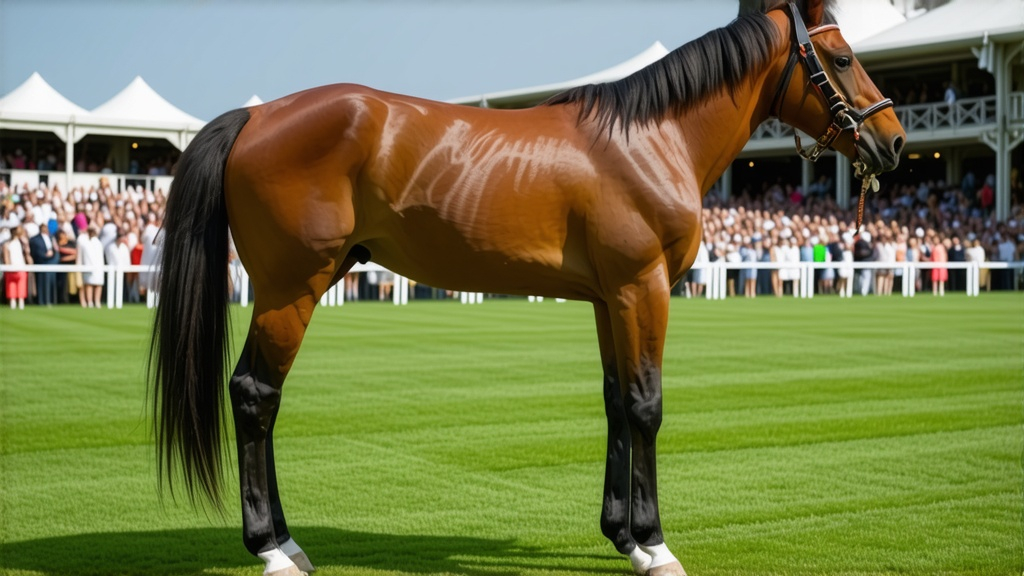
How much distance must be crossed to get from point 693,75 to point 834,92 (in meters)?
0.55

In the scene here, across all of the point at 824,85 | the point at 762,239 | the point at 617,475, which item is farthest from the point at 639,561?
the point at 762,239

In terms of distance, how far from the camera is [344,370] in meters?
9.72

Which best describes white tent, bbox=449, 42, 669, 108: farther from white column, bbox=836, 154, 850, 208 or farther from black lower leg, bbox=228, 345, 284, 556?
black lower leg, bbox=228, 345, 284, 556

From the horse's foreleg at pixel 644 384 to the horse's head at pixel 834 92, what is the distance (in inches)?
36.7

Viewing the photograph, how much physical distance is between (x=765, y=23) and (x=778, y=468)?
264 centimetres

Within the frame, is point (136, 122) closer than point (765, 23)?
No

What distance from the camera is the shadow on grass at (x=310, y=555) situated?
13.0 ft

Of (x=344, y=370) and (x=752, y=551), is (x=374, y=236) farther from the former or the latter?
(x=344, y=370)

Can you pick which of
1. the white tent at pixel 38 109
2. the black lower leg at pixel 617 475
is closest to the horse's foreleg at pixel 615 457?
the black lower leg at pixel 617 475

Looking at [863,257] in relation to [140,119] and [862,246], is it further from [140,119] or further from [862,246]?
[140,119]

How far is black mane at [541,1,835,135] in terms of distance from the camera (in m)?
4.02

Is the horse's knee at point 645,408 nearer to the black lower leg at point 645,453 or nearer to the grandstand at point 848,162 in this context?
the black lower leg at point 645,453

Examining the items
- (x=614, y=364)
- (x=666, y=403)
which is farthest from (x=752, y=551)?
(x=666, y=403)

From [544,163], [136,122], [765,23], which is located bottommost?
[544,163]
